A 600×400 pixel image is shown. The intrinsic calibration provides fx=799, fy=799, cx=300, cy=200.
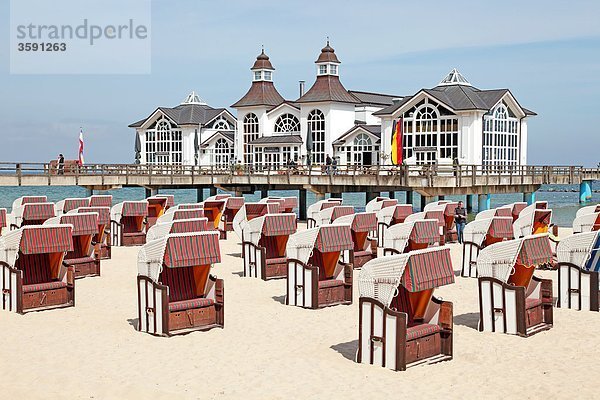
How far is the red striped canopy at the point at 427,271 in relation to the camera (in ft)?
32.3

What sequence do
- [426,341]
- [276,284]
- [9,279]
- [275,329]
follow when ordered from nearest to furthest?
[426,341] < [275,329] < [9,279] < [276,284]

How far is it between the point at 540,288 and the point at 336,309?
345 cm

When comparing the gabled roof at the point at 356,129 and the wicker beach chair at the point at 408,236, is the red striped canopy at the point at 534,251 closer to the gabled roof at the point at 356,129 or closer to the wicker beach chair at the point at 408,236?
the wicker beach chair at the point at 408,236

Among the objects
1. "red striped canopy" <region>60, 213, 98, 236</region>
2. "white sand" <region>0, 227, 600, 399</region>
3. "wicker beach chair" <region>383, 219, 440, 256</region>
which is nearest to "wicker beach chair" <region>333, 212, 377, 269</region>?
"wicker beach chair" <region>383, 219, 440, 256</region>

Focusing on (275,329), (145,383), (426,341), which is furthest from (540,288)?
(145,383)

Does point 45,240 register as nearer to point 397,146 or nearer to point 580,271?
point 580,271

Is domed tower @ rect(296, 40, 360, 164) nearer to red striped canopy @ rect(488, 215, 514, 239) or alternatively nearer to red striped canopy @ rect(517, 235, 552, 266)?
red striped canopy @ rect(488, 215, 514, 239)

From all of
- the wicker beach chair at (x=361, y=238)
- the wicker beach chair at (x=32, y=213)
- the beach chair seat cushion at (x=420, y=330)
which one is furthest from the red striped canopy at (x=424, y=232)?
the wicker beach chair at (x=32, y=213)

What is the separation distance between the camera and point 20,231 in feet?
42.5

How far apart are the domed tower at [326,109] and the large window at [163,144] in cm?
1195

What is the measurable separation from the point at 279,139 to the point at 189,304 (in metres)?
39.4

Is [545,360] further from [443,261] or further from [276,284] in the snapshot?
[276,284]

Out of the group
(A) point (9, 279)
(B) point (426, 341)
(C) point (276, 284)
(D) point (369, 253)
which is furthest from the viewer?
(D) point (369, 253)

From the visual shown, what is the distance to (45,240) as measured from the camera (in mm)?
13219
